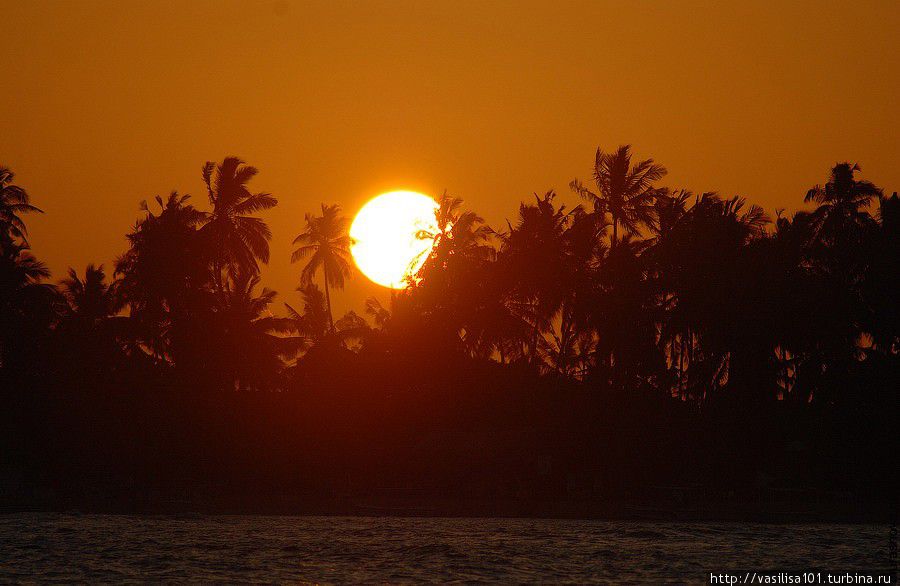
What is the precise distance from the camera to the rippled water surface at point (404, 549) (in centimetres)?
2567

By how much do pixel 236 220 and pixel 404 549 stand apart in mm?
27756

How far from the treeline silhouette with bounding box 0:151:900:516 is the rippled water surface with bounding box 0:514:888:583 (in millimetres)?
3487

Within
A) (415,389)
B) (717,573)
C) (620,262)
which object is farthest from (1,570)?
(620,262)

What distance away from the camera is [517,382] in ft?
143

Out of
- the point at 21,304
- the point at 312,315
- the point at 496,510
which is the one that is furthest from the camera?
the point at 312,315

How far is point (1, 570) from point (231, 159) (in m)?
30.9

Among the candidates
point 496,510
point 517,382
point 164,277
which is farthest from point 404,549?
point 164,277

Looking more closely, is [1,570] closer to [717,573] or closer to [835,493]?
[717,573]

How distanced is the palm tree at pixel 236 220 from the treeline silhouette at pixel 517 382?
10.4 ft

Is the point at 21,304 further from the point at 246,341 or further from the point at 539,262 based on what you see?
the point at 539,262

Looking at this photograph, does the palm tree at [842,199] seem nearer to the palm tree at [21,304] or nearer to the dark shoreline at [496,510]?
the dark shoreline at [496,510]

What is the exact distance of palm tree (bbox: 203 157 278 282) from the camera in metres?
52.6

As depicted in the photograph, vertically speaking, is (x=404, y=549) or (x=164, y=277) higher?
(x=164, y=277)

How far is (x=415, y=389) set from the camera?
43312mm
